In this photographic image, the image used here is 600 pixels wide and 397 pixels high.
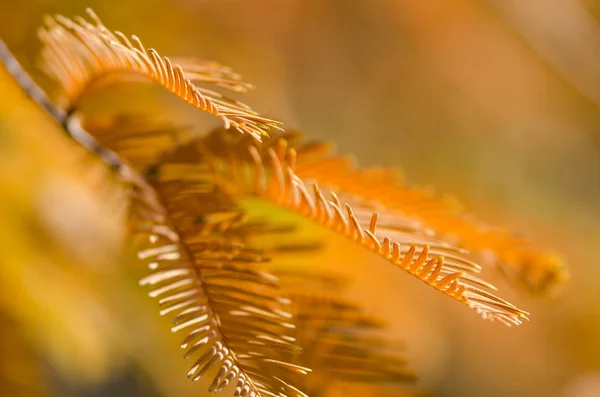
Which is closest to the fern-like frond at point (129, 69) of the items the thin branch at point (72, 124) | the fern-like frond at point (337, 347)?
the thin branch at point (72, 124)

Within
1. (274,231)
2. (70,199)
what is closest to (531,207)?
(70,199)

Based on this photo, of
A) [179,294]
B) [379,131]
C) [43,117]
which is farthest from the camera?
[379,131]

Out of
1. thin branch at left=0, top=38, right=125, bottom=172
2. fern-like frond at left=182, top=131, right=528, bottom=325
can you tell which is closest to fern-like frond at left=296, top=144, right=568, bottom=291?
fern-like frond at left=182, top=131, right=528, bottom=325

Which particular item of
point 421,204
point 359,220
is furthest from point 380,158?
point 359,220

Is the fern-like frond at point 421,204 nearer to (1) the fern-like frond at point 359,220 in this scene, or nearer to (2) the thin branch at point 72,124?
(1) the fern-like frond at point 359,220

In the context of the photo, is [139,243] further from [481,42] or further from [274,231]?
[481,42]

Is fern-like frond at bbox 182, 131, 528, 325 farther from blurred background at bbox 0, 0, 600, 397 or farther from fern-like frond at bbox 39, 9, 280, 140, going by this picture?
blurred background at bbox 0, 0, 600, 397
